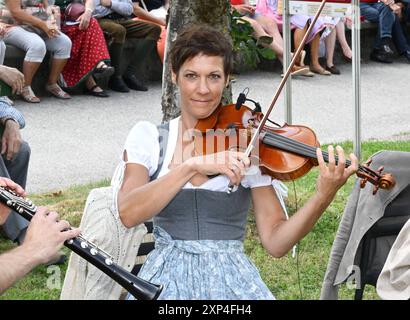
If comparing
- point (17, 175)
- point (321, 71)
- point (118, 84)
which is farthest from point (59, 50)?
point (321, 71)

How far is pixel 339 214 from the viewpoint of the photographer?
625cm

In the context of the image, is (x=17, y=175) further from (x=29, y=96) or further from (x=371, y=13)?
(x=371, y=13)

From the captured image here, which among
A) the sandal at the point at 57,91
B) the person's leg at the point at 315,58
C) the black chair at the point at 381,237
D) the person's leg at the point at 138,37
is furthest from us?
the person's leg at the point at 315,58

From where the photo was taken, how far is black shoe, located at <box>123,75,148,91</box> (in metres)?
9.82

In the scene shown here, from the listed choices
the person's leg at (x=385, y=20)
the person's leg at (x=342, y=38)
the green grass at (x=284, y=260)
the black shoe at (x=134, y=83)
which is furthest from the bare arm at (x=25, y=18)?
the person's leg at (x=385, y=20)

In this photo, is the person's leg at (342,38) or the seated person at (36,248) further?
the person's leg at (342,38)

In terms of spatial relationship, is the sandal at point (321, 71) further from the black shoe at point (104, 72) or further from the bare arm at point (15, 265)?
the bare arm at point (15, 265)

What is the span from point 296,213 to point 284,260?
7.58ft

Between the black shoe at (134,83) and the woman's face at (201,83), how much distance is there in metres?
6.32

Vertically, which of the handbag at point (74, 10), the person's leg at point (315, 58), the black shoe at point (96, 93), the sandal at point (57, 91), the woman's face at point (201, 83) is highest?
the woman's face at point (201, 83)

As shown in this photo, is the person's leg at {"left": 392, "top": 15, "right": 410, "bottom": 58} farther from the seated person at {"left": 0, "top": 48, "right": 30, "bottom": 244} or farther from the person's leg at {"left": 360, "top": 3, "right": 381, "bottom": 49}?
the seated person at {"left": 0, "top": 48, "right": 30, "bottom": 244}

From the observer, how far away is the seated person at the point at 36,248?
2748mm

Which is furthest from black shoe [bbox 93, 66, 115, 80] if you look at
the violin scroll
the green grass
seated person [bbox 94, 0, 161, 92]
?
the violin scroll

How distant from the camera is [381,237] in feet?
13.8
